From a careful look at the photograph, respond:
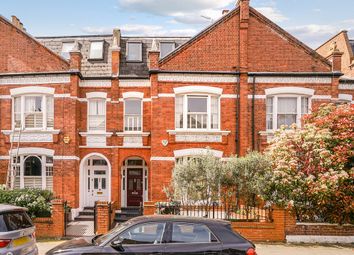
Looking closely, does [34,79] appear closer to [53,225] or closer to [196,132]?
[53,225]

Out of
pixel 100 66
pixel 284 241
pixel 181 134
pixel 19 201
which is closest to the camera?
pixel 284 241

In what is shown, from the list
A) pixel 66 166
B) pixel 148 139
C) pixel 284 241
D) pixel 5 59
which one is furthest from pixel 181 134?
pixel 5 59

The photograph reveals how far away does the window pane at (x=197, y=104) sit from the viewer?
70.9 ft

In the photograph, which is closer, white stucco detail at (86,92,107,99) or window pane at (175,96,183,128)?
window pane at (175,96,183,128)

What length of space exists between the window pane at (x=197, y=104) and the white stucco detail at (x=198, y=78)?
870mm

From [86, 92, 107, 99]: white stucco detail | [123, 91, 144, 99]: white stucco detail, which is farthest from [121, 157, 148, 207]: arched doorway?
[86, 92, 107, 99]: white stucco detail

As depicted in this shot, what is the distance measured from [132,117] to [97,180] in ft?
12.9

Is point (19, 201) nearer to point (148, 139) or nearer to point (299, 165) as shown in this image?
point (148, 139)

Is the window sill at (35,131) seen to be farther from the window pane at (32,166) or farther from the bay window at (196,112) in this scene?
the bay window at (196,112)

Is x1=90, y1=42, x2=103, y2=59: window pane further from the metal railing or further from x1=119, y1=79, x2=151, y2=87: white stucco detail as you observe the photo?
the metal railing

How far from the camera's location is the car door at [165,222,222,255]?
9.53m

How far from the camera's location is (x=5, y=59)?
22.2 meters

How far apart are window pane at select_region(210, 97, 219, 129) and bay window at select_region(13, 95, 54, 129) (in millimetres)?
7857

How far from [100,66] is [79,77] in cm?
165
